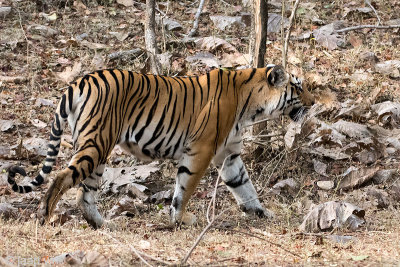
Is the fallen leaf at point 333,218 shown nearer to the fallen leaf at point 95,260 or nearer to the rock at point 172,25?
the fallen leaf at point 95,260

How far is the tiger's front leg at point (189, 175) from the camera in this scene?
251 inches

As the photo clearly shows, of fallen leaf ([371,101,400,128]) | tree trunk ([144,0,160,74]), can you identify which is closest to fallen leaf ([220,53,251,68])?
tree trunk ([144,0,160,74])

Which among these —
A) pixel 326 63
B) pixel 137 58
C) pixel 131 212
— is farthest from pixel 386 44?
pixel 131 212

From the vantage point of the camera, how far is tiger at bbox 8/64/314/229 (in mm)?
5875

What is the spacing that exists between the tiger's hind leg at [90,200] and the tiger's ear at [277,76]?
1960mm

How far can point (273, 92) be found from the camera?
6.93m

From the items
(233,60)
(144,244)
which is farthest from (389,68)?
(144,244)

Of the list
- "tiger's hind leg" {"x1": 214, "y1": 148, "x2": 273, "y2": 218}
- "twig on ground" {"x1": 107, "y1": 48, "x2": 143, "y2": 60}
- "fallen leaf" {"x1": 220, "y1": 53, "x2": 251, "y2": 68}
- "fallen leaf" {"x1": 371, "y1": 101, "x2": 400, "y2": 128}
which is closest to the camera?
"tiger's hind leg" {"x1": 214, "y1": 148, "x2": 273, "y2": 218}

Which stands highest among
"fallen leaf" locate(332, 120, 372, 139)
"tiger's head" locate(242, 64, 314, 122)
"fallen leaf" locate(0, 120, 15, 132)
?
"tiger's head" locate(242, 64, 314, 122)

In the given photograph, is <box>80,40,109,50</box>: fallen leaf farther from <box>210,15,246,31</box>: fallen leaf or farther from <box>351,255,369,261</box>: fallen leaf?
<box>351,255,369,261</box>: fallen leaf

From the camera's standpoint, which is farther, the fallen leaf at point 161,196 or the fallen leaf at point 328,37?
the fallen leaf at point 328,37

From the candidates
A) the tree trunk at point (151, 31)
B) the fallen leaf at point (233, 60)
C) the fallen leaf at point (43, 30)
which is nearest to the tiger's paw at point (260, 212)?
the tree trunk at point (151, 31)

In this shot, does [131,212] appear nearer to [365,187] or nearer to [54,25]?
[365,187]

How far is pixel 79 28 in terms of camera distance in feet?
38.1
